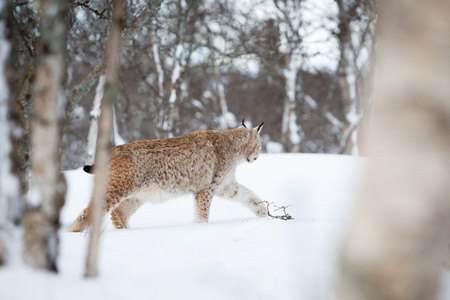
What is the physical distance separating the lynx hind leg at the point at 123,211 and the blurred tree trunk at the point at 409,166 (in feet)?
14.9

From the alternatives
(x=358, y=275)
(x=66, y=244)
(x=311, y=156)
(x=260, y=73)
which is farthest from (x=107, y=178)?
(x=260, y=73)

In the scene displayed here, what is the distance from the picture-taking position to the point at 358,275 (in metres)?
2.32

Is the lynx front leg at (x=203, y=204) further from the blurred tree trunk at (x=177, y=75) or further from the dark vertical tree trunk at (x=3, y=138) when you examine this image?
the blurred tree trunk at (x=177, y=75)

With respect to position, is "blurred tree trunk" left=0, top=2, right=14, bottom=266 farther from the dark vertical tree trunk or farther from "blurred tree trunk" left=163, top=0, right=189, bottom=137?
"blurred tree trunk" left=163, top=0, right=189, bottom=137

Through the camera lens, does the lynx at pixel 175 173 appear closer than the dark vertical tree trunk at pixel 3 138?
No

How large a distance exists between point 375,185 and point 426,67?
→ 1.81 ft

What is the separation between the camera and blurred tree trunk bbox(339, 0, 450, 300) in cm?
218

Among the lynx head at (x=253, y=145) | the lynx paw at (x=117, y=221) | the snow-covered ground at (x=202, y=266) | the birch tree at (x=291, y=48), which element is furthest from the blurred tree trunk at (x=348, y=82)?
the snow-covered ground at (x=202, y=266)

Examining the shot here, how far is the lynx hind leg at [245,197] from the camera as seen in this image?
7105 mm

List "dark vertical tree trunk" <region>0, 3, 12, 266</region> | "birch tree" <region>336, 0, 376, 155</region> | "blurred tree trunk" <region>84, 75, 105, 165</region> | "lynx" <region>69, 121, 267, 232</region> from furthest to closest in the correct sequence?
"birch tree" <region>336, 0, 376, 155</region> → "blurred tree trunk" <region>84, 75, 105, 165</region> → "lynx" <region>69, 121, 267, 232</region> → "dark vertical tree trunk" <region>0, 3, 12, 266</region>

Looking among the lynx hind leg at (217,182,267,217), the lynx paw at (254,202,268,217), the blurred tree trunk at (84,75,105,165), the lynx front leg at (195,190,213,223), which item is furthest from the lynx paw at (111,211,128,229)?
the blurred tree trunk at (84,75,105,165)

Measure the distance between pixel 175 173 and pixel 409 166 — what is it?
440 cm

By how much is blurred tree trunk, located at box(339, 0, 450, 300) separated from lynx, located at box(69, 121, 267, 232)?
12.7 feet

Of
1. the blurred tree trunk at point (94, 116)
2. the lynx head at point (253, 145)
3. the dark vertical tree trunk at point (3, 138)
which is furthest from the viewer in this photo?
the blurred tree trunk at point (94, 116)
